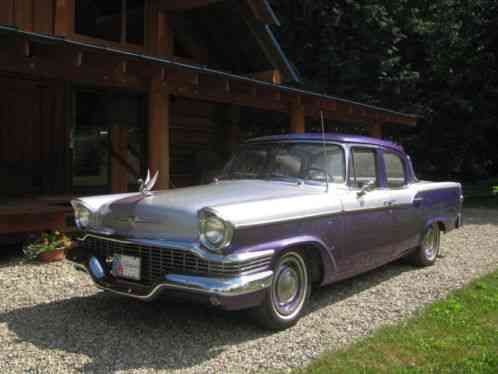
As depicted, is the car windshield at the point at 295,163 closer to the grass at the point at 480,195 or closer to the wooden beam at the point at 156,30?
the wooden beam at the point at 156,30

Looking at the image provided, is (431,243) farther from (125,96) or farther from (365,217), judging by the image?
(125,96)

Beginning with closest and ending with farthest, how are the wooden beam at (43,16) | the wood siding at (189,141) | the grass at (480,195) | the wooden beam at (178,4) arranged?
the wooden beam at (43,16) < the wooden beam at (178,4) < the wood siding at (189,141) < the grass at (480,195)

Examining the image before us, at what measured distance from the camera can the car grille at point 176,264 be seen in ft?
11.6

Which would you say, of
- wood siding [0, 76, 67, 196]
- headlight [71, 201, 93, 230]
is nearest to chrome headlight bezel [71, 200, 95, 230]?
headlight [71, 201, 93, 230]

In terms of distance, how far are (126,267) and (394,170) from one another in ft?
11.1

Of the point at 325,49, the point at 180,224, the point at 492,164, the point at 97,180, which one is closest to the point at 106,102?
the point at 97,180

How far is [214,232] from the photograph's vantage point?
11.7 feet

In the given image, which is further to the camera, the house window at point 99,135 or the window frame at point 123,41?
the house window at point 99,135

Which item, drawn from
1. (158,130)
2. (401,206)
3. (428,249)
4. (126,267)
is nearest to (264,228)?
(126,267)

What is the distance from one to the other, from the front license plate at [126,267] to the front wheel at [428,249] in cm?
385

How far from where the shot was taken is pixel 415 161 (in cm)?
1864

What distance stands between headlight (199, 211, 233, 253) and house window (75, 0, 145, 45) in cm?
714

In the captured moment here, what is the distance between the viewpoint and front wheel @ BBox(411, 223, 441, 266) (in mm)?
6336

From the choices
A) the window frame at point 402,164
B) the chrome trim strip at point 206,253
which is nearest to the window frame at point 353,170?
the window frame at point 402,164
